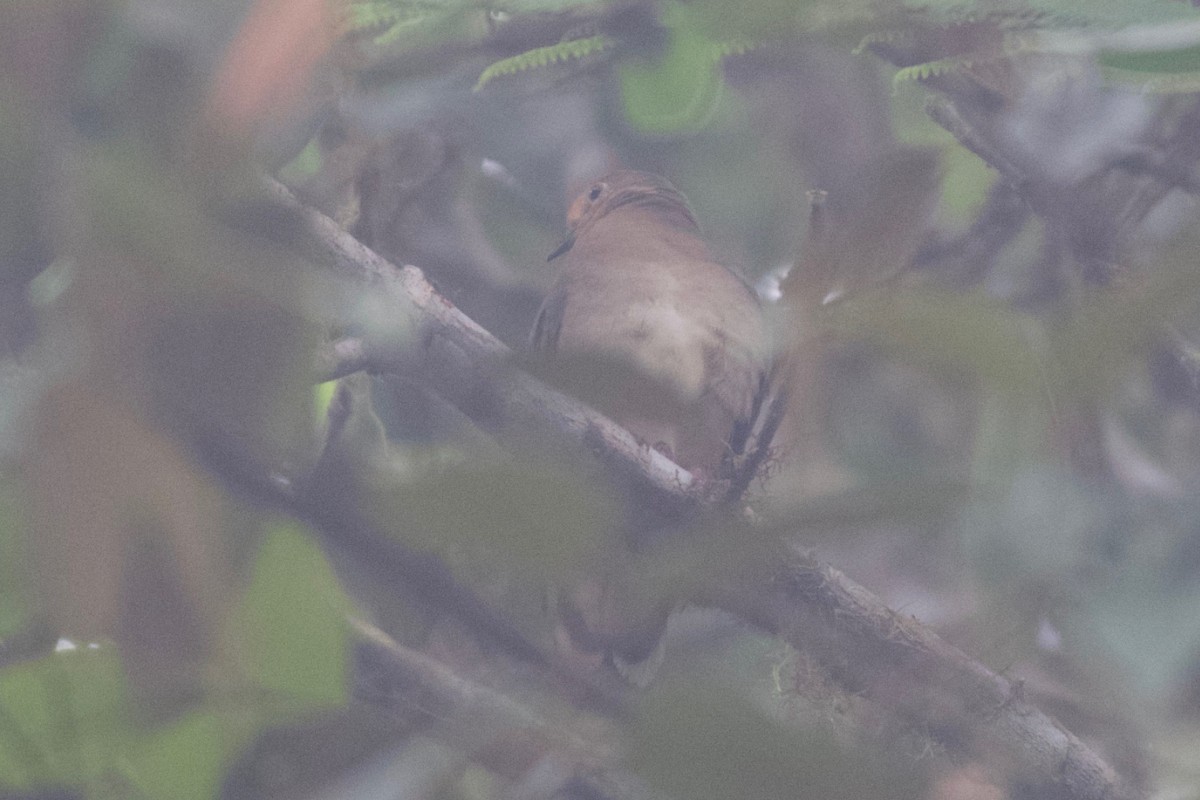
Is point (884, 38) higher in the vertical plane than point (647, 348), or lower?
higher

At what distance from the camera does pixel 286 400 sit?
0.40 m

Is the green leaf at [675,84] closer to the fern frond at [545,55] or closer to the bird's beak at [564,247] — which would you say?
the fern frond at [545,55]

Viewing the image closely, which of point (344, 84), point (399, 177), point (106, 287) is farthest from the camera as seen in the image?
point (399, 177)

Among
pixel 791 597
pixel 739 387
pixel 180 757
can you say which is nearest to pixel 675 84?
pixel 739 387

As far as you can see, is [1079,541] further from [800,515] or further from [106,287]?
[106,287]

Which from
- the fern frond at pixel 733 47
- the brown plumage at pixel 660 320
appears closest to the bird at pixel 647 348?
the brown plumage at pixel 660 320

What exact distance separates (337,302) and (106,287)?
84mm

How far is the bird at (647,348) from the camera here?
44 centimetres

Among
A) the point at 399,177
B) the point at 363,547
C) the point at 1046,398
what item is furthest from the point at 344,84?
the point at 1046,398

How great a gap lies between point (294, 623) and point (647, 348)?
0.29 metres

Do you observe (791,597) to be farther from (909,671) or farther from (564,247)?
(564,247)

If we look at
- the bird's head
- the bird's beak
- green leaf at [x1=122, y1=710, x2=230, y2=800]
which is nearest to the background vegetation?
green leaf at [x1=122, y1=710, x2=230, y2=800]

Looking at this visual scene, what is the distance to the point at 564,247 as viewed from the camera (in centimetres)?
97

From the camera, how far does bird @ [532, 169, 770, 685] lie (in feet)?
1.44
